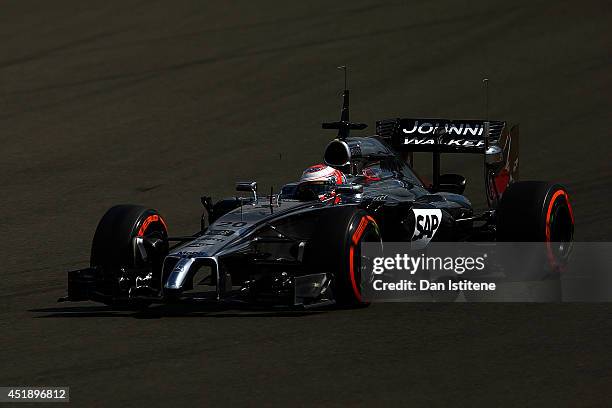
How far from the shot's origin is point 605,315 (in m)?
11.5

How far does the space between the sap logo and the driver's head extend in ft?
2.46

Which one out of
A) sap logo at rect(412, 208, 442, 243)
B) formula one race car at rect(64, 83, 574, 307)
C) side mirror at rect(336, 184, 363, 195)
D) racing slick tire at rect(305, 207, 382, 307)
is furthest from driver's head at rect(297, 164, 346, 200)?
racing slick tire at rect(305, 207, 382, 307)

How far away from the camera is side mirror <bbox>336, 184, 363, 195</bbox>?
12.9 m

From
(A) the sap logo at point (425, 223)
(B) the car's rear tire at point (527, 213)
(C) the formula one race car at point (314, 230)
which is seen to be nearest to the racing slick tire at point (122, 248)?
(C) the formula one race car at point (314, 230)

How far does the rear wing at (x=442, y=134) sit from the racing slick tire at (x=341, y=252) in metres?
3.36

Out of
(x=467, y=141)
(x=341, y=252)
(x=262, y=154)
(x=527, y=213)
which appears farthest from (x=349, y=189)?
(x=262, y=154)

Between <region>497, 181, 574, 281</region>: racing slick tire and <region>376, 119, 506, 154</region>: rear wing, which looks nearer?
<region>497, 181, 574, 281</region>: racing slick tire

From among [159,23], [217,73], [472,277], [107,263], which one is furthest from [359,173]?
[159,23]

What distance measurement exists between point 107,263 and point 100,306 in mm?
371

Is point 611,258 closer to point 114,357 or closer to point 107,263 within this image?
point 107,263

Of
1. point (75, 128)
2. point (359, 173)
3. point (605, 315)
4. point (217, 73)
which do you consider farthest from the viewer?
point (217, 73)

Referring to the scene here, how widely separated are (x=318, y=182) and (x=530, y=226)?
1.83m

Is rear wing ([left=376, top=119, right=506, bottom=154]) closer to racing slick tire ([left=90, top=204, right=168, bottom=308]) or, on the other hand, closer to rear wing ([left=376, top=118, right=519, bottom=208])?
rear wing ([left=376, top=118, right=519, bottom=208])

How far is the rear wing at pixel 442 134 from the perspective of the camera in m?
14.8
